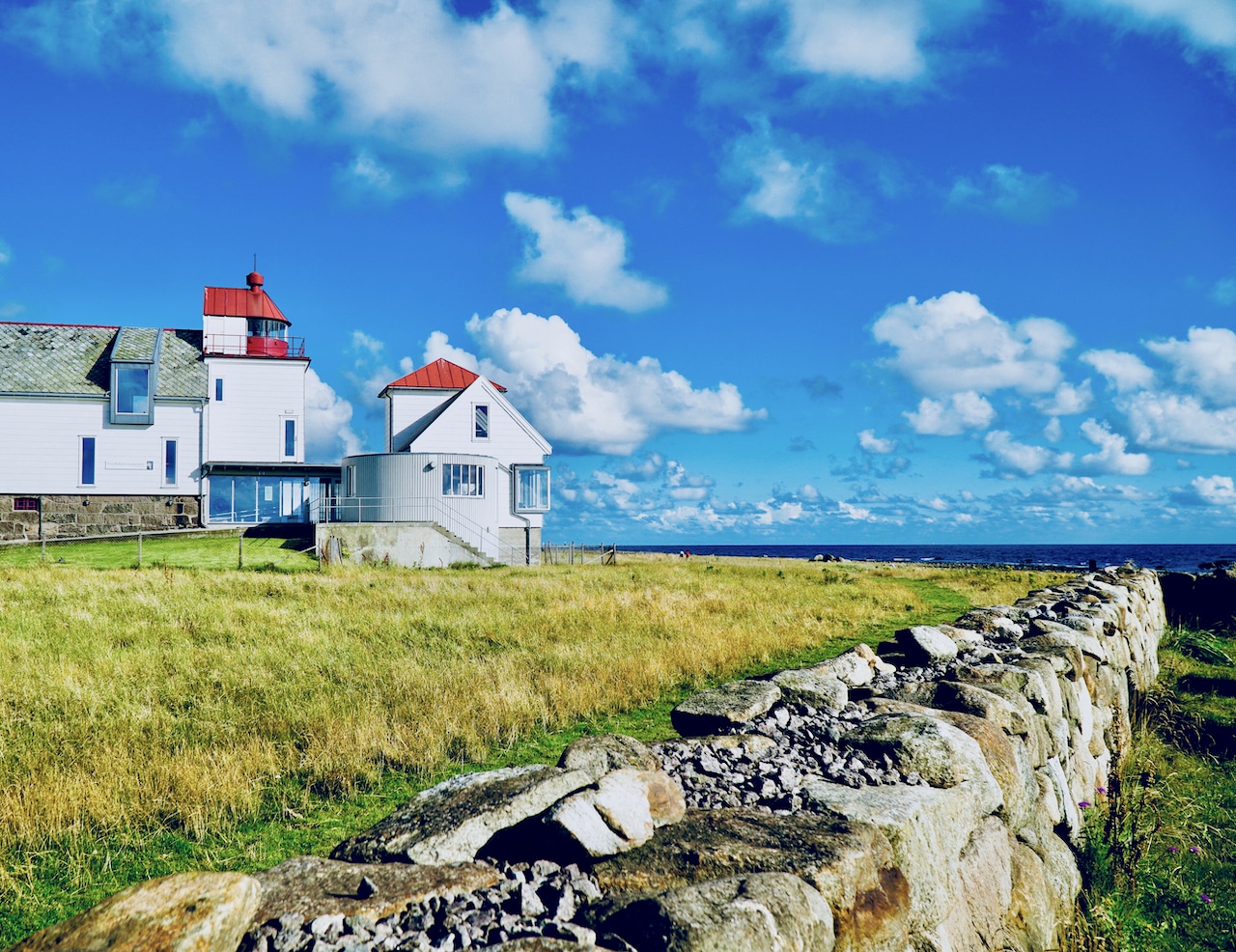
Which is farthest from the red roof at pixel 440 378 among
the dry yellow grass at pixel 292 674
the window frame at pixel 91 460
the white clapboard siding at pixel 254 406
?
the dry yellow grass at pixel 292 674

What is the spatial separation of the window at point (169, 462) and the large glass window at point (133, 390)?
1470mm

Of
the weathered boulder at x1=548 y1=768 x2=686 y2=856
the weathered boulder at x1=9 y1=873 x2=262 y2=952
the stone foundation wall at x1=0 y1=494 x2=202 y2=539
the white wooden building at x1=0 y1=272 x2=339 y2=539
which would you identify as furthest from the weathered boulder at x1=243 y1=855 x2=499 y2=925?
the white wooden building at x1=0 y1=272 x2=339 y2=539

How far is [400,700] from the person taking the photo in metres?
7.62

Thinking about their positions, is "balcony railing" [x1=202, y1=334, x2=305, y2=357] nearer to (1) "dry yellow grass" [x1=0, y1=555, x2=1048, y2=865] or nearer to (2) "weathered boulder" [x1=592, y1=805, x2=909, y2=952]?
(1) "dry yellow grass" [x1=0, y1=555, x2=1048, y2=865]

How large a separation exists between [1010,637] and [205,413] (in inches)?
1270

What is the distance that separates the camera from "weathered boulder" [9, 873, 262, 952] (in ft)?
7.38

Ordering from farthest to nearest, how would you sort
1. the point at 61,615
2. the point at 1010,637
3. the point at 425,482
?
the point at 425,482 → the point at 61,615 → the point at 1010,637

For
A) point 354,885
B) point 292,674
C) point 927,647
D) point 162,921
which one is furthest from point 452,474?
point 162,921

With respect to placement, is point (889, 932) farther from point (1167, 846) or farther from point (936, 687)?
point (1167, 846)

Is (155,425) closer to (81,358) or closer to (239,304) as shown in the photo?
(81,358)

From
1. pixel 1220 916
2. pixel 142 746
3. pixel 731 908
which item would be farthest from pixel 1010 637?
pixel 142 746

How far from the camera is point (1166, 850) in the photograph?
236 inches

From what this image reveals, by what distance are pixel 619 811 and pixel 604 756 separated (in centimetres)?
87

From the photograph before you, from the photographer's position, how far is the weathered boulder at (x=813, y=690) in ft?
18.5
